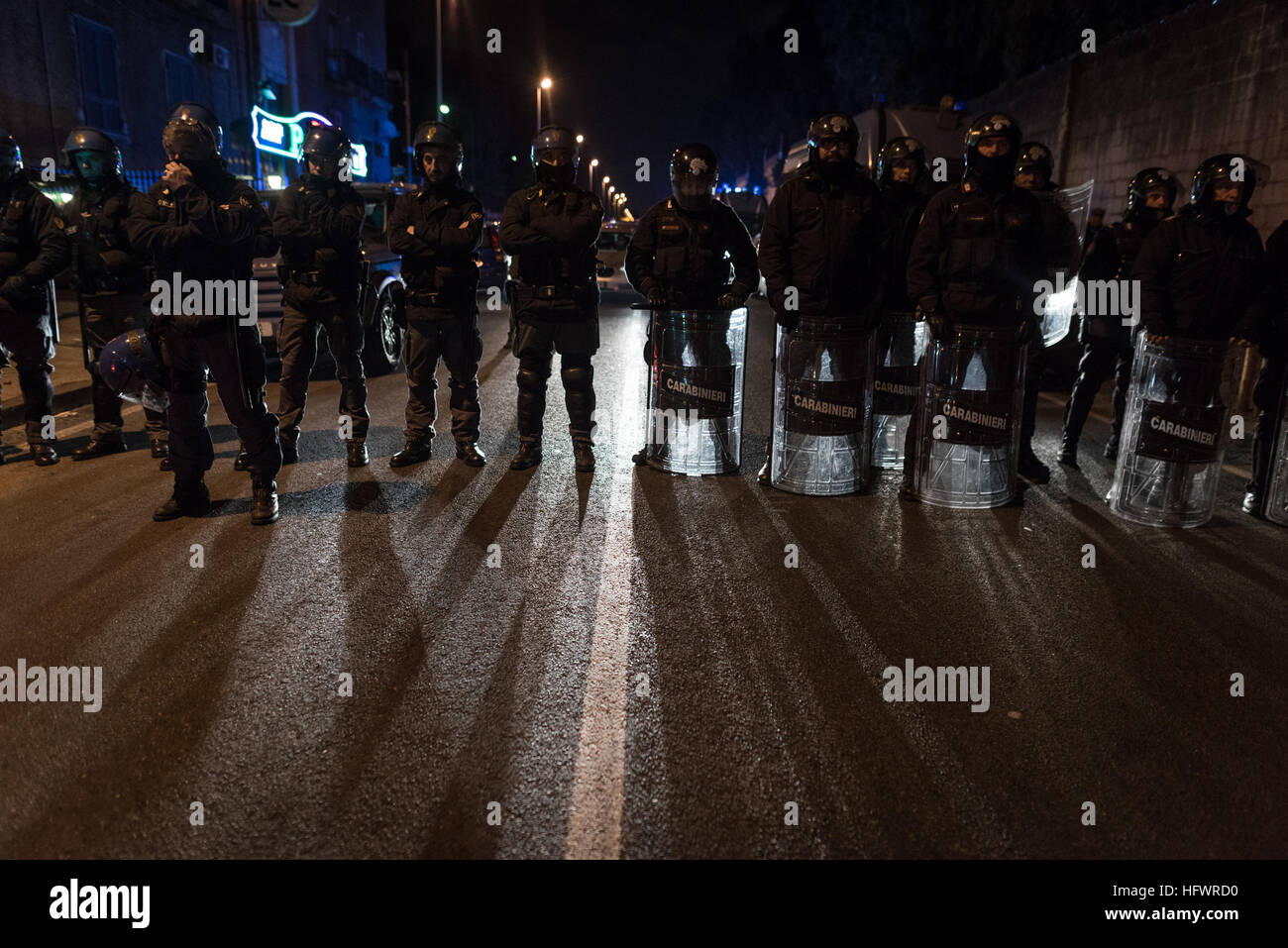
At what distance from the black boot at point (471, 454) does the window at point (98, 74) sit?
19.0 metres

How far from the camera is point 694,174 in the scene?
6.38 meters

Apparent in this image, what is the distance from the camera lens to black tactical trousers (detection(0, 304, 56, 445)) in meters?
6.93

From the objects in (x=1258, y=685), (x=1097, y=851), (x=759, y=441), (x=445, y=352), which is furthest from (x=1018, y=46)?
(x=1097, y=851)

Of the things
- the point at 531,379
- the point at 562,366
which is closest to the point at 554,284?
the point at 562,366

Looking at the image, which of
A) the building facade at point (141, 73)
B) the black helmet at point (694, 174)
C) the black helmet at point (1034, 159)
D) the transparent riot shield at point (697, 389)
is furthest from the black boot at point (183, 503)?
the building facade at point (141, 73)

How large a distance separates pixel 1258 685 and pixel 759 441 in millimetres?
4709

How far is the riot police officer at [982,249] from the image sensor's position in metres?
5.80

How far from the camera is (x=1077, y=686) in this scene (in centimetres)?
367

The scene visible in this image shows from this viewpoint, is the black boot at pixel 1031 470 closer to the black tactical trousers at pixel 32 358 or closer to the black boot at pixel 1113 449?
the black boot at pixel 1113 449

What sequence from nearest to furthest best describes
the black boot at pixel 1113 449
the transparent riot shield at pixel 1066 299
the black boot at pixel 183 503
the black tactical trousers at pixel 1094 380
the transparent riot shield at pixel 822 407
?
the black boot at pixel 183 503, the transparent riot shield at pixel 822 407, the black tactical trousers at pixel 1094 380, the black boot at pixel 1113 449, the transparent riot shield at pixel 1066 299

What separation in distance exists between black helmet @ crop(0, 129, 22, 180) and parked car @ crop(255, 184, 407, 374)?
11.2 ft

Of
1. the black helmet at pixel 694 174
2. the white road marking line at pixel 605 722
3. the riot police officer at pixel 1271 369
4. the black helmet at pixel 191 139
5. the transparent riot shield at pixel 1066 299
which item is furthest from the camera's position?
the transparent riot shield at pixel 1066 299
